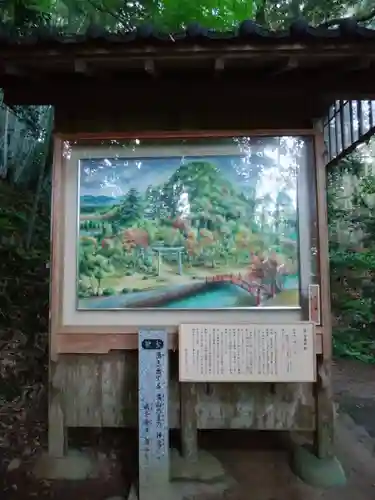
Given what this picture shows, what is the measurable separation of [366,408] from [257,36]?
5.00 m

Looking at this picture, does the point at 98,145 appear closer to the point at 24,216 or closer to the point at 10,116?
the point at 24,216

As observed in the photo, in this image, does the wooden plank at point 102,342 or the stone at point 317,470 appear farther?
the wooden plank at point 102,342

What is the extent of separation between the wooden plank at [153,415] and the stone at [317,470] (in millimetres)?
1123

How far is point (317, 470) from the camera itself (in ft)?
12.1

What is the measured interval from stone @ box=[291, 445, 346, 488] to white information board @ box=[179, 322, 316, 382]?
73cm

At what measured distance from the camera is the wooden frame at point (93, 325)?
3.79 m

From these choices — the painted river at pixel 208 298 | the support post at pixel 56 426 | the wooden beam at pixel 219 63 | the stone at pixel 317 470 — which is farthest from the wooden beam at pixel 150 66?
the stone at pixel 317 470

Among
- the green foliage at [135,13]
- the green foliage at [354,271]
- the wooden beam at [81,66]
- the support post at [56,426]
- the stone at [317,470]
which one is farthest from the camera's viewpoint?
the green foliage at [354,271]

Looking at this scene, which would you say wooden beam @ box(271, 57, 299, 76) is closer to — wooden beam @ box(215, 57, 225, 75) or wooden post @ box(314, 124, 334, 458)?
wooden beam @ box(215, 57, 225, 75)

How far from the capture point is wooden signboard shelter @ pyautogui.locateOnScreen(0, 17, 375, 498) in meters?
3.76

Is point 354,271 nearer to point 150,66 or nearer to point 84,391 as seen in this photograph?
point 84,391

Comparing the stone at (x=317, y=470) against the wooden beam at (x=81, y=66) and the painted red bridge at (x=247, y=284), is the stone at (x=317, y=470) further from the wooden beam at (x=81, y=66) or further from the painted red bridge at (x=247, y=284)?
the wooden beam at (x=81, y=66)

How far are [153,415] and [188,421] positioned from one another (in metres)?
0.46

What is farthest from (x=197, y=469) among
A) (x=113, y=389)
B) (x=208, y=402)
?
(x=113, y=389)
